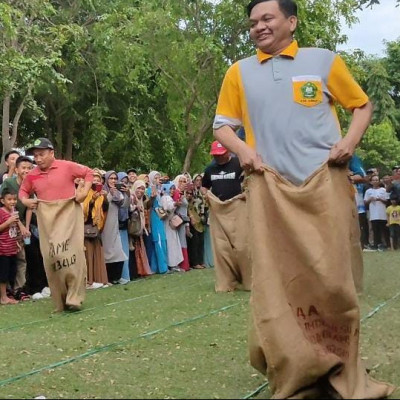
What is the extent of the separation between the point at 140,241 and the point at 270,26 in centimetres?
1076

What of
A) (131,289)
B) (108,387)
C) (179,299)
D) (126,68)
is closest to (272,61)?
(108,387)

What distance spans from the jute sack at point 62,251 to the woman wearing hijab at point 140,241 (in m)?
4.93

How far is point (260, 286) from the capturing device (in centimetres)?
463

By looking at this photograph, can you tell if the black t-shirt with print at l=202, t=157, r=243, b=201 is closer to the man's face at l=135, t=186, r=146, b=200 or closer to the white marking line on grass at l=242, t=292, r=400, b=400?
the white marking line on grass at l=242, t=292, r=400, b=400

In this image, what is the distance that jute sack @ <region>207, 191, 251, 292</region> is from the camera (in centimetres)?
1137

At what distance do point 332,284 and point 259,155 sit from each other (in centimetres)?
81

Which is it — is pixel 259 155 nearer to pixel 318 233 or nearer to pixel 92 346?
pixel 318 233

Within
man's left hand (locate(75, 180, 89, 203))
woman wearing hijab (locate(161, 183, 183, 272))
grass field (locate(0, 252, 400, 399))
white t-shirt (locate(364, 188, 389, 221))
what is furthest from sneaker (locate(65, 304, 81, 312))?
white t-shirt (locate(364, 188, 389, 221))

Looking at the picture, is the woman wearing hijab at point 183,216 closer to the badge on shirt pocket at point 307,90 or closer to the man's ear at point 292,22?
the man's ear at point 292,22

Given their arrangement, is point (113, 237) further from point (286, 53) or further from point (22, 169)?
point (286, 53)

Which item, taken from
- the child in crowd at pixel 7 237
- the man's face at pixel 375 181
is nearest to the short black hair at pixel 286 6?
the child in crowd at pixel 7 237

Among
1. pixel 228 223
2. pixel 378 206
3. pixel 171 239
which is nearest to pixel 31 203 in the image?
pixel 228 223

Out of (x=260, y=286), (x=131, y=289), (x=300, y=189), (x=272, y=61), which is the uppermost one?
(x=272, y=61)

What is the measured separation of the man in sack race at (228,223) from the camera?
11.4m
